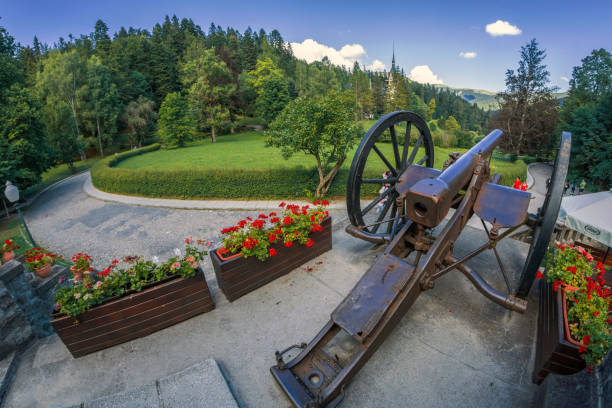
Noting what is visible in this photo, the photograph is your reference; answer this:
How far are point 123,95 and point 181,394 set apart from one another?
42.2 m

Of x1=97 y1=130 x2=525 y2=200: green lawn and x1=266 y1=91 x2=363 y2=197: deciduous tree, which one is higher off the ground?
x1=266 y1=91 x2=363 y2=197: deciduous tree

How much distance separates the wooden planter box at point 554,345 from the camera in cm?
248

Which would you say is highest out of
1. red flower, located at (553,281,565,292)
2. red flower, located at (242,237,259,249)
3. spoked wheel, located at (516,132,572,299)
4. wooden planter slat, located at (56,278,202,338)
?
spoked wheel, located at (516,132,572,299)

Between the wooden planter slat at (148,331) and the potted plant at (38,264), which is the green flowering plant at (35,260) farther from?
the wooden planter slat at (148,331)

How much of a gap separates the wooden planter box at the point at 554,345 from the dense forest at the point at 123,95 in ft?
48.8

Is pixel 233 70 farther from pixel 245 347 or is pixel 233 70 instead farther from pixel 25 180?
pixel 245 347

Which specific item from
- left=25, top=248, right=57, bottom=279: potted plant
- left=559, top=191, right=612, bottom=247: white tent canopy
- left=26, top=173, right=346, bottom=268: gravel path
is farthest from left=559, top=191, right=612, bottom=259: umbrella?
left=25, top=248, right=57, bottom=279: potted plant

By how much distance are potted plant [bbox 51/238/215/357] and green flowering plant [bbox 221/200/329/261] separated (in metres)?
0.67

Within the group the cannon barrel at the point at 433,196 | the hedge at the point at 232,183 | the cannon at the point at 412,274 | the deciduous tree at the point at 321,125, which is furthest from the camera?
the hedge at the point at 232,183

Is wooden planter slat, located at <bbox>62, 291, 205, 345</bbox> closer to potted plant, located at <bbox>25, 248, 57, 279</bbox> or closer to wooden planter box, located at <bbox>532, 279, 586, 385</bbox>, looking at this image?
potted plant, located at <bbox>25, 248, 57, 279</bbox>

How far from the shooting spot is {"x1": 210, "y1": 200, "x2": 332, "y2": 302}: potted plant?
14.7 feet

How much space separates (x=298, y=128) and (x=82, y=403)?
8.47 m

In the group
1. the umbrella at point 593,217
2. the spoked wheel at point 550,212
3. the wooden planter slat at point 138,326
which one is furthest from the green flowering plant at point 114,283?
the umbrella at point 593,217

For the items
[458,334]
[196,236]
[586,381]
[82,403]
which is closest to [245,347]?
[82,403]
